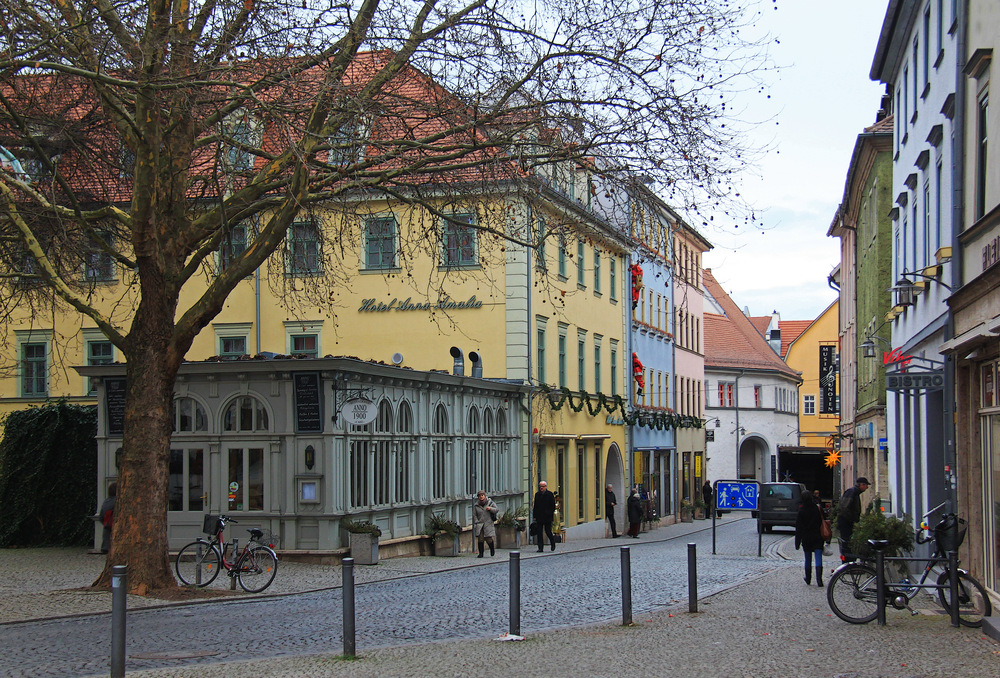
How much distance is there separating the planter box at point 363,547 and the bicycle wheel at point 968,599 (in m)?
12.5

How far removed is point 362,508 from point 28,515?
8.22m

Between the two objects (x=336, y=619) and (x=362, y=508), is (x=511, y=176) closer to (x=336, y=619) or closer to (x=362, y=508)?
(x=336, y=619)

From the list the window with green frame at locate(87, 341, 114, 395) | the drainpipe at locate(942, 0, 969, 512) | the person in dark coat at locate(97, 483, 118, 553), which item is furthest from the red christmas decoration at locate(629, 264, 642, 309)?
the drainpipe at locate(942, 0, 969, 512)

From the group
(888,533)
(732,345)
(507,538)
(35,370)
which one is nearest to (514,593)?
(888,533)

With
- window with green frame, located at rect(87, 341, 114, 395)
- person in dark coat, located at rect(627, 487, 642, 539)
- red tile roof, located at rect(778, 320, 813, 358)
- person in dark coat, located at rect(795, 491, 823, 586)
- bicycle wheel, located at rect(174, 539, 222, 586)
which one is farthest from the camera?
red tile roof, located at rect(778, 320, 813, 358)

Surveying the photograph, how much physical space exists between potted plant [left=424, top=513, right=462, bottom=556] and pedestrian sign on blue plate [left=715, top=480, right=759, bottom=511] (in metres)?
6.16

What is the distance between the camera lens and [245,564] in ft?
59.8

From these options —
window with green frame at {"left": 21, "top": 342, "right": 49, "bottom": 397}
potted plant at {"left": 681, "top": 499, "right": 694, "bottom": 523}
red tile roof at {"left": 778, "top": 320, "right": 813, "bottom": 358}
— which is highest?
red tile roof at {"left": 778, "top": 320, "right": 813, "bottom": 358}

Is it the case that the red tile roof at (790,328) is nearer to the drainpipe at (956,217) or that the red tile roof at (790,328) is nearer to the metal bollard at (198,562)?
the drainpipe at (956,217)

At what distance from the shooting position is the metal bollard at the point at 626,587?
516 inches

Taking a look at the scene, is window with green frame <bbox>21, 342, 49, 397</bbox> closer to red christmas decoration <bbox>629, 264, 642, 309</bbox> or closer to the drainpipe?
red christmas decoration <bbox>629, 264, 642, 309</bbox>

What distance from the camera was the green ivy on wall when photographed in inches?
1097

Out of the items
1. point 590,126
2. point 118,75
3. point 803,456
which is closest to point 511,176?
point 590,126

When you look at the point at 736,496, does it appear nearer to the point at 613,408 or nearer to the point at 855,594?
the point at 613,408
